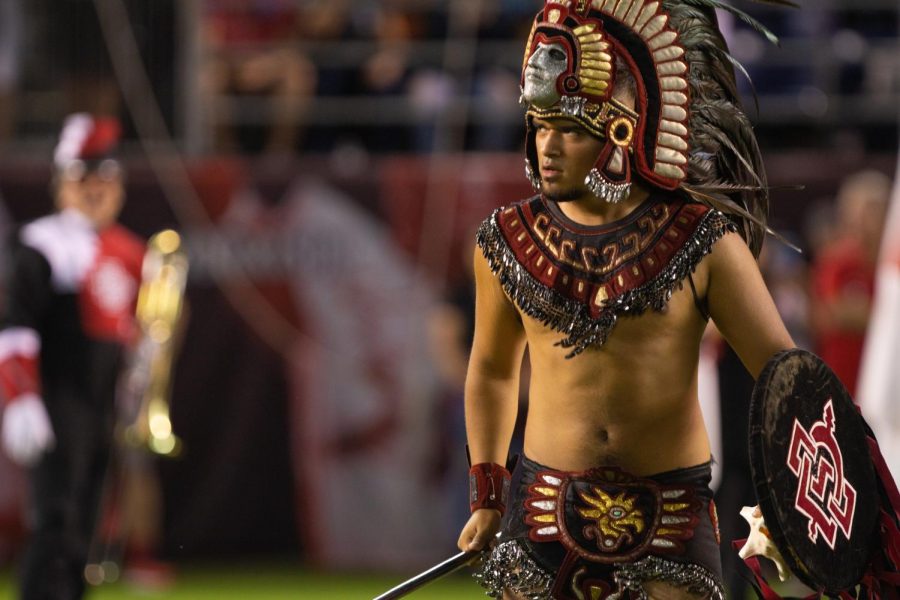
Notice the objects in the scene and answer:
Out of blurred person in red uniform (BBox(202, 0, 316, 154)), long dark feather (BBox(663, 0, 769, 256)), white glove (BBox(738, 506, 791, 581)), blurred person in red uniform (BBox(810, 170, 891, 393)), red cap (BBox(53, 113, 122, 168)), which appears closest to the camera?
white glove (BBox(738, 506, 791, 581))

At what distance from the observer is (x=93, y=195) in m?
7.65

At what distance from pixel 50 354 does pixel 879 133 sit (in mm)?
5849

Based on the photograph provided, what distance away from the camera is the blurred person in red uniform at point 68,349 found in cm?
705

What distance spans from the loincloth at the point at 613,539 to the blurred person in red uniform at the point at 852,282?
4845mm

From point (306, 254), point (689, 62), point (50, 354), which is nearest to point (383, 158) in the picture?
point (306, 254)

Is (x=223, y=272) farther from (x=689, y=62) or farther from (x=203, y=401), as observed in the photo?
(x=689, y=62)

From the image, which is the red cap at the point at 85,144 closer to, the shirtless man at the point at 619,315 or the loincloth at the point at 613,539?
the shirtless man at the point at 619,315

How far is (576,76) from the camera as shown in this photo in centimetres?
396

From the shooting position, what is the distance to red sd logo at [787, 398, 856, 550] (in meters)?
3.73

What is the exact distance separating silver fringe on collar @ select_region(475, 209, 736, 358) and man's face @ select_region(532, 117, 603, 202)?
0.69ft

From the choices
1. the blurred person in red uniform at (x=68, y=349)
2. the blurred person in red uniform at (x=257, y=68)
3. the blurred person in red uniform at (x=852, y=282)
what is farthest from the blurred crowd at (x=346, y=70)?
the blurred person in red uniform at (x=68, y=349)

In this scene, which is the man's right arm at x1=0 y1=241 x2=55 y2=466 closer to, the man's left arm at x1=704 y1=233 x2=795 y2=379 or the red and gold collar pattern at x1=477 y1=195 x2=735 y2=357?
the red and gold collar pattern at x1=477 y1=195 x2=735 y2=357

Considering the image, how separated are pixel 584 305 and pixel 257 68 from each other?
24.5 feet

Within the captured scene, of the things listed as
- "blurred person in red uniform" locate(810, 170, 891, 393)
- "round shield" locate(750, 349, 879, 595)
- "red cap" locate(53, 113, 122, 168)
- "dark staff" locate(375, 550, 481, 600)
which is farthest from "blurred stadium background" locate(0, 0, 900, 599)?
"round shield" locate(750, 349, 879, 595)
